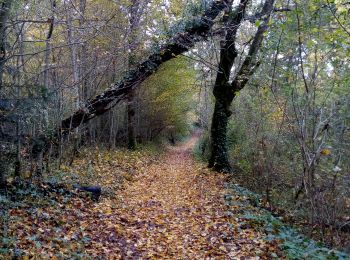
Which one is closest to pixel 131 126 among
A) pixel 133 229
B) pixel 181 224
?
pixel 181 224

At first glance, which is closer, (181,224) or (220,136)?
(181,224)

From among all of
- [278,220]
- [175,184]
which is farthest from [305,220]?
[175,184]

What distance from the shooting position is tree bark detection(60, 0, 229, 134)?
1188 centimetres

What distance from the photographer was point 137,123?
71.7ft

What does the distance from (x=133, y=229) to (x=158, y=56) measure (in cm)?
803

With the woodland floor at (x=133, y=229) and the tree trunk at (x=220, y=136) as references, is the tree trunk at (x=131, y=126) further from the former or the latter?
the woodland floor at (x=133, y=229)

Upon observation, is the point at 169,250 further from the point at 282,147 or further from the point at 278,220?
the point at 282,147

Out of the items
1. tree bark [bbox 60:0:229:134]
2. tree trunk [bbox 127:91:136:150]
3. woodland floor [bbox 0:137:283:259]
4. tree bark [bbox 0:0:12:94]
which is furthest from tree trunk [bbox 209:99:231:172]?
tree bark [bbox 0:0:12:94]

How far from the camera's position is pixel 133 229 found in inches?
275

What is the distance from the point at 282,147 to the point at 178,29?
22.0 feet

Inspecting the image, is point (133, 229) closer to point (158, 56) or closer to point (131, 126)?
point (158, 56)

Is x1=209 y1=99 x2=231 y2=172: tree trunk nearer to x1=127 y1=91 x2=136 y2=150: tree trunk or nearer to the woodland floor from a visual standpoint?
the woodland floor

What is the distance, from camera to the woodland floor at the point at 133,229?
17.9ft

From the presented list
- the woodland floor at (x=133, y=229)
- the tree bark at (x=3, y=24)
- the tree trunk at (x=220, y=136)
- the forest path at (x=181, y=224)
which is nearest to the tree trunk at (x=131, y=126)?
the tree trunk at (x=220, y=136)
